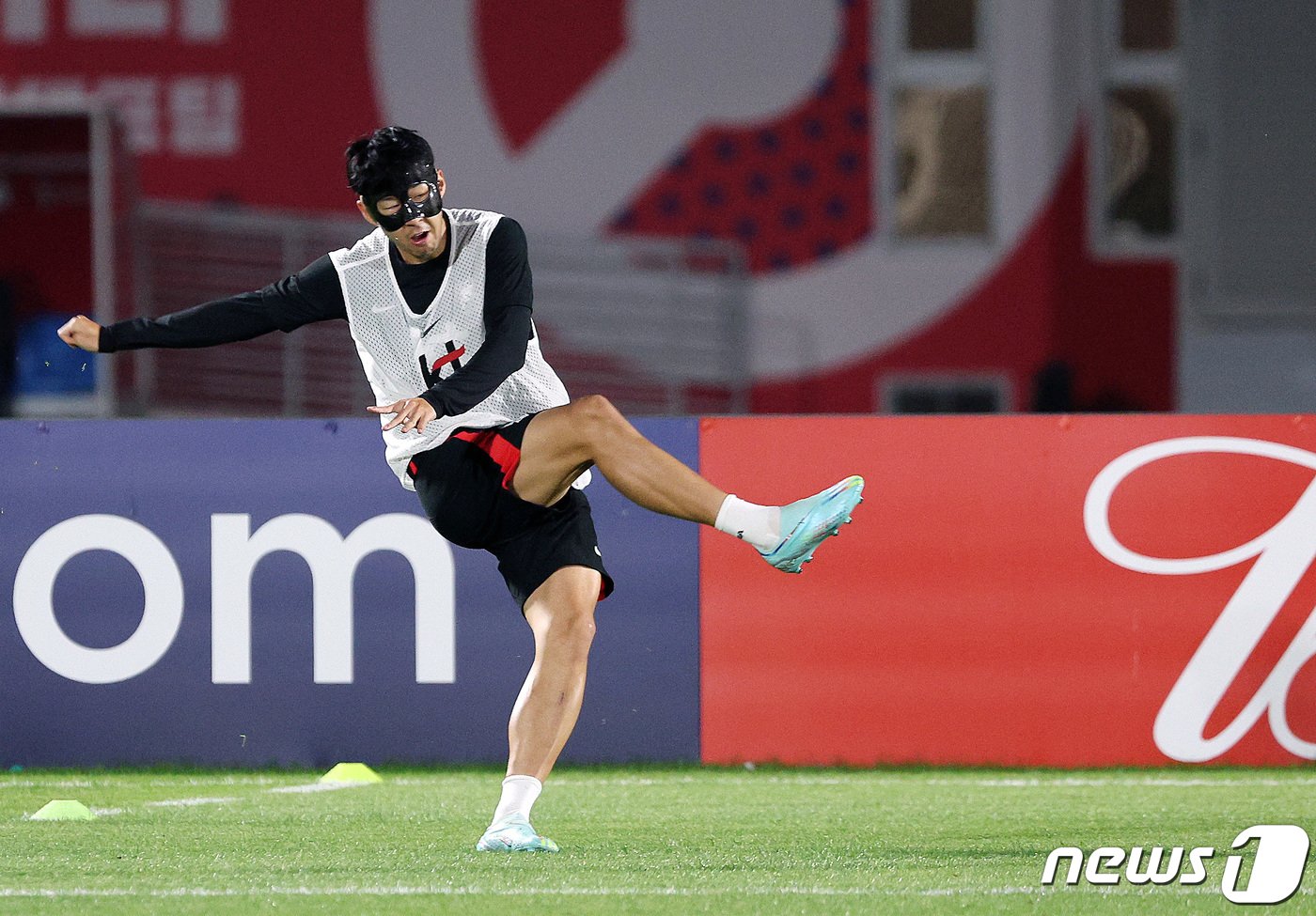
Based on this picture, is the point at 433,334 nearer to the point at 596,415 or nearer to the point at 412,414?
the point at 596,415

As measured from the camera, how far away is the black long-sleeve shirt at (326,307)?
4.71 metres

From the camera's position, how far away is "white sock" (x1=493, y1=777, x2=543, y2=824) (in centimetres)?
460

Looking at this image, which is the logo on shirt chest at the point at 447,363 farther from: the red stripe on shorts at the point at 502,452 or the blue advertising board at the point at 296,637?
the blue advertising board at the point at 296,637

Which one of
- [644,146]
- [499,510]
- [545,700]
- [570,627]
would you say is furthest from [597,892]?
[644,146]

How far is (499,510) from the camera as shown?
487 cm

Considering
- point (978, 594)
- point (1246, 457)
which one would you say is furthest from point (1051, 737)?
point (1246, 457)

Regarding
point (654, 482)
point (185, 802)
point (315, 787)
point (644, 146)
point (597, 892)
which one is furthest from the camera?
point (644, 146)

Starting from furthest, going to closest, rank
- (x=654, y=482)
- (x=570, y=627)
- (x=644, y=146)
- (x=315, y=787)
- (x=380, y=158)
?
1. (x=644, y=146)
2. (x=315, y=787)
3. (x=570, y=627)
4. (x=654, y=482)
5. (x=380, y=158)

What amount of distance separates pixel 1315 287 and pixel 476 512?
782 centimetres

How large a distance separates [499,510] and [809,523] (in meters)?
0.73

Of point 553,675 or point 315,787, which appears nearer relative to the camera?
point 553,675

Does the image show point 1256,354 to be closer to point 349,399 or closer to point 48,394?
point 349,399

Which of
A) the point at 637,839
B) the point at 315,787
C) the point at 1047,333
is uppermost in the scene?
the point at 1047,333

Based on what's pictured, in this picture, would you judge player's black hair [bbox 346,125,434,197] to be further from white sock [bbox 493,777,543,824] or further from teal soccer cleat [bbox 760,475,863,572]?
white sock [bbox 493,777,543,824]
